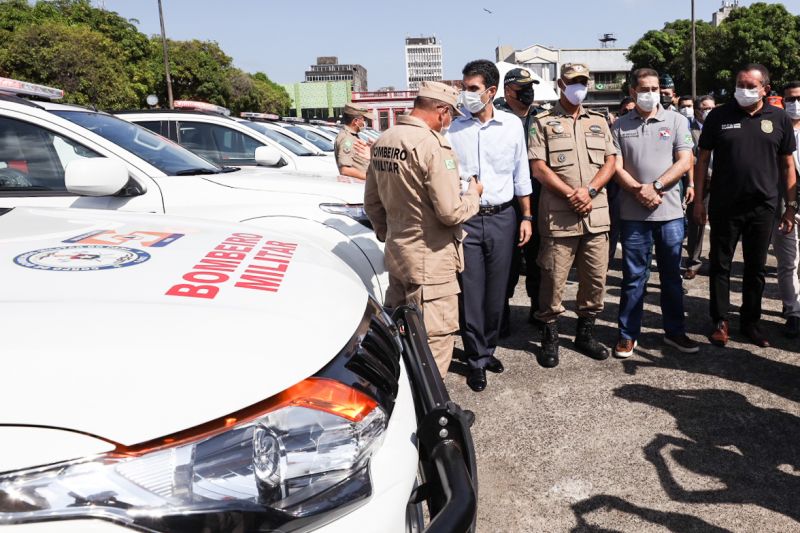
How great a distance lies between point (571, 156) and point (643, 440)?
174cm

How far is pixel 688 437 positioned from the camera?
114 inches

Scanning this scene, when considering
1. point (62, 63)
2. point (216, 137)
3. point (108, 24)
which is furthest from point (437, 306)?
point (108, 24)

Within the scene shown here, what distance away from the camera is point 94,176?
2828 millimetres

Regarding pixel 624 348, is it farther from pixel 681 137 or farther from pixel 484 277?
pixel 681 137

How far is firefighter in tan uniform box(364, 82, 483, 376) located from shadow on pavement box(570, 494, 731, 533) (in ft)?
3.45

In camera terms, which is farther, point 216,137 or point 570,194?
point 216,137

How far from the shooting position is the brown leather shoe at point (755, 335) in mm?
3991

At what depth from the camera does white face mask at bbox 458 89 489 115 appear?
11.5ft

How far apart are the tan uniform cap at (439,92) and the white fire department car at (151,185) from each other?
0.99 metres

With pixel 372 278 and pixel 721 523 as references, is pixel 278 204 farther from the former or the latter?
pixel 721 523

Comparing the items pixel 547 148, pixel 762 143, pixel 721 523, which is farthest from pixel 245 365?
pixel 762 143

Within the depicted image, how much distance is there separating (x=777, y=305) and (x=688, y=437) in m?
2.48

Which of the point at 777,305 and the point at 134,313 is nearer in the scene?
the point at 134,313

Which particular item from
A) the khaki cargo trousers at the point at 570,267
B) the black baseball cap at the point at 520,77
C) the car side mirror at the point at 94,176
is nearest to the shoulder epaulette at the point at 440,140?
the khaki cargo trousers at the point at 570,267
